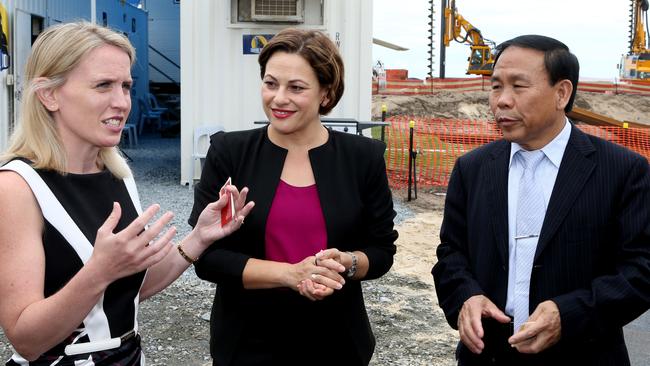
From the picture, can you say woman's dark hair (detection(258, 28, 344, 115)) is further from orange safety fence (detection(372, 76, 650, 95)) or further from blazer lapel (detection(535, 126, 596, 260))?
orange safety fence (detection(372, 76, 650, 95))

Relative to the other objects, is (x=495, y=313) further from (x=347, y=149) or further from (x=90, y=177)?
(x=90, y=177)

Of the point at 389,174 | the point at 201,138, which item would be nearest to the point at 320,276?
the point at 201,138

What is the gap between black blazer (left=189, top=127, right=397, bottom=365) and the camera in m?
2.83

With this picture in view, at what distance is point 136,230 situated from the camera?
84.2 inches

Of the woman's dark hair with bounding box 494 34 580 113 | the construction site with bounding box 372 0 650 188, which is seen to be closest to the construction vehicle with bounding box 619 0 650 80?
the construction site with bounding box 372 0 650 188

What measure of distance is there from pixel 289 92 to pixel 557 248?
3.63 feet

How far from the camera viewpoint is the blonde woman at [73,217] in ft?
7.09

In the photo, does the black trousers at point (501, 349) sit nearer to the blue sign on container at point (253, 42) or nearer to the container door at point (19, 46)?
the blue sign on container at point (253, 42)

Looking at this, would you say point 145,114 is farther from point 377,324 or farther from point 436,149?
point 377,324

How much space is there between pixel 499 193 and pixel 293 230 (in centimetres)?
76

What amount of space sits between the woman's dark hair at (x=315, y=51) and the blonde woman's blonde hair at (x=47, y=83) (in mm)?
671

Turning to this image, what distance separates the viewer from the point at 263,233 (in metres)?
2.82

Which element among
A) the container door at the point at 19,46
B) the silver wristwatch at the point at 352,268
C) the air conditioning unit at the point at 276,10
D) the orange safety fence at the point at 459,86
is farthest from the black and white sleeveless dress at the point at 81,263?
the orange safety fence at the point at 459,86

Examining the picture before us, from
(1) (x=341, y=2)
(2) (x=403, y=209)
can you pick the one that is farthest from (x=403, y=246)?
(1) (x=341, y=2)
